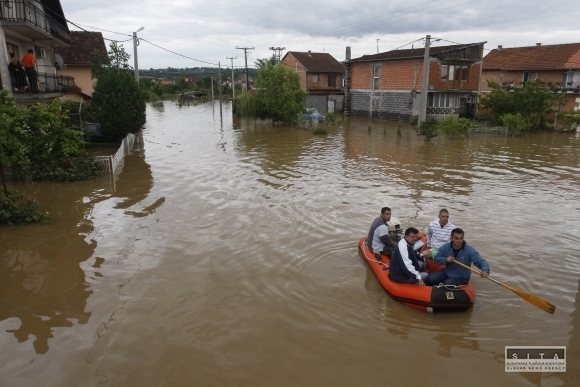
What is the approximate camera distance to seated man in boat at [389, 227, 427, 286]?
8.00m

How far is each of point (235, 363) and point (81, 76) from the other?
3136 cm

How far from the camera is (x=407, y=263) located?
800cm

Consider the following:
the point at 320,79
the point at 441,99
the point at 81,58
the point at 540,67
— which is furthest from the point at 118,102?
the point at 540,67

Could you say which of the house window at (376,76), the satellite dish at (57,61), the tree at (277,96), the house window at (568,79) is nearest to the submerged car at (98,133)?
the satellite dish at (57,61)

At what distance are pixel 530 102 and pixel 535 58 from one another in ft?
40.0

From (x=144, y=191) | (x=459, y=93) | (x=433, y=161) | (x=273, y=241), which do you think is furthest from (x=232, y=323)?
(x=459, y=93)

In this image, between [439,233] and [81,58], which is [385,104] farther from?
[439,233]

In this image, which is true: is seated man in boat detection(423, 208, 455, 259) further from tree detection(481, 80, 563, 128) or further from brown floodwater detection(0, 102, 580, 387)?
tree detection(481, 80, 563, 128)

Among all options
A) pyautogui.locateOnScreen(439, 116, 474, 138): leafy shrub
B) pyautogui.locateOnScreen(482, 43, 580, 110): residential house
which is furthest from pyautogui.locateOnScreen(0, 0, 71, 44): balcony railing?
pyautogui.locateOnScreen(482, 43, 580, 110): residential house

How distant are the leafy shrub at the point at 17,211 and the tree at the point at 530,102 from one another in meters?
29.0

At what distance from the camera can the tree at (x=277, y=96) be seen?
111ft

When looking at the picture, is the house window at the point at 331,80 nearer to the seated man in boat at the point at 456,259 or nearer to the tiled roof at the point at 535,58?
the tiled roof at the point at 535,58

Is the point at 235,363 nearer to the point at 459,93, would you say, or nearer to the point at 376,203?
the point at 376,203

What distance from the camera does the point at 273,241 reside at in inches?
433
